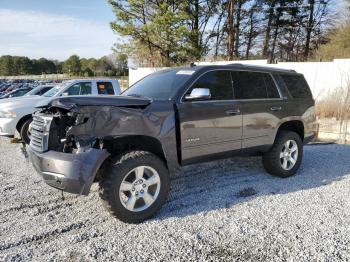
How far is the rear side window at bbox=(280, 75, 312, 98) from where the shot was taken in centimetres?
594

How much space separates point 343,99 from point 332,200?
22.2 ft

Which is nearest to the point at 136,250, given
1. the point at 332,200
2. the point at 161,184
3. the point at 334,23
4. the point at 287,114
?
the point at 161,184

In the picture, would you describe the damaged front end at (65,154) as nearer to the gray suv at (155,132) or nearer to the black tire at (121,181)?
the gray suv at (155,132)

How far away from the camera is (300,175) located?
19.5ft

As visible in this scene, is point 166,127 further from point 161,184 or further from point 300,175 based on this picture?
point 300,175

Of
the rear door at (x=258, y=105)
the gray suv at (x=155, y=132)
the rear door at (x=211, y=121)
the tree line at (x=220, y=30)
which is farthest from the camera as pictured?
the tree line at (x=220, y=30)

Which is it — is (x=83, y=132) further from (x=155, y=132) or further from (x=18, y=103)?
(x=18, y=103)

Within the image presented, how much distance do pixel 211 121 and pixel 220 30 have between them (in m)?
29.5

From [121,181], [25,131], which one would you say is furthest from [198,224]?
[25,131]

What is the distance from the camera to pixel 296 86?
611 cm

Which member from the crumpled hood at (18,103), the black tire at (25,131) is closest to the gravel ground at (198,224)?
the black tire at (25,131)

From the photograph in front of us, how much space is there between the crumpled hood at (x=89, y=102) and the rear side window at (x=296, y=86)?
2938 millimetres

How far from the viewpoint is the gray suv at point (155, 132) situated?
371cm

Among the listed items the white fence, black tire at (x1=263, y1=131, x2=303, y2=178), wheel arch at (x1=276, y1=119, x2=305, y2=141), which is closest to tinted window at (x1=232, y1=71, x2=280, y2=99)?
wheel arch at (x1=276, y1=119, x2=305, y2=141)
